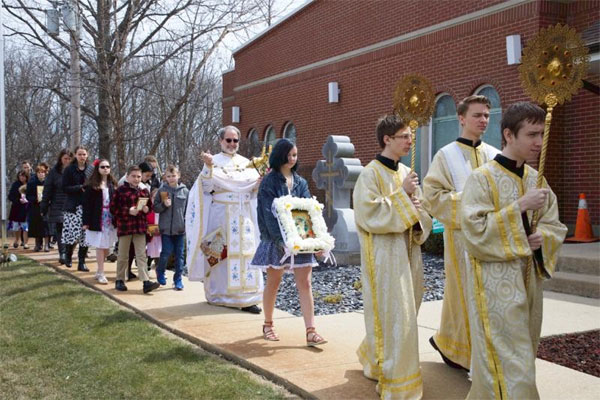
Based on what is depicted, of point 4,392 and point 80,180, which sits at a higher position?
point 80,180

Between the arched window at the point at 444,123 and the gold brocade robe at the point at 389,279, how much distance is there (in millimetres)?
10384

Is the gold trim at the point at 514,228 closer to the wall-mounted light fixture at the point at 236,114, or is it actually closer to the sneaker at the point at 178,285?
the sneaker at the point at 178,285

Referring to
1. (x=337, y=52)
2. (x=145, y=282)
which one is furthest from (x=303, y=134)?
(x=145, y=282)

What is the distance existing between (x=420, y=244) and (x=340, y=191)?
7.87 m

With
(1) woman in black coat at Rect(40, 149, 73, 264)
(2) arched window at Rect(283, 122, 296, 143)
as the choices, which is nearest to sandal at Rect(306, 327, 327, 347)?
(1) woman in black coat at Rect(40, 149, 73, 264)

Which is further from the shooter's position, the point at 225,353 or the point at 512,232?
the point at 225,353

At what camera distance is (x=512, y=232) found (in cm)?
368

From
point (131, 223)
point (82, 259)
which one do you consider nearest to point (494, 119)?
point (131, 223)

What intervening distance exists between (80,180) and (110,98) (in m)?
2.42

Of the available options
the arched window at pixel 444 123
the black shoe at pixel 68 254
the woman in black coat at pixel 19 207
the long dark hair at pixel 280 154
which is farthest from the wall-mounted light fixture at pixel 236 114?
the long dark hair at pixel 280 154

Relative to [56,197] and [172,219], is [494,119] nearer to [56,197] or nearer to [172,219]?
[172,219]

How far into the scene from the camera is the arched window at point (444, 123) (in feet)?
49.1

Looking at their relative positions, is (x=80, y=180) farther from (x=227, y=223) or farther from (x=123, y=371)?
(x=123, y=371)

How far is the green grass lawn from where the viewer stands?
5000 millimetres
